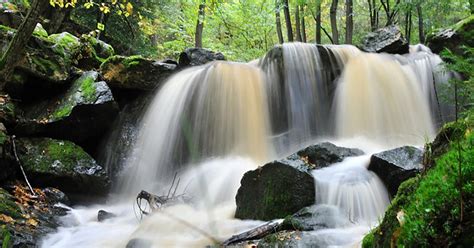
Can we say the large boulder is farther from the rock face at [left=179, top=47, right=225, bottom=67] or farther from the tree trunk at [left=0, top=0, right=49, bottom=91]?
the rock face at [left=179, top=47, right=225, bottom=67]

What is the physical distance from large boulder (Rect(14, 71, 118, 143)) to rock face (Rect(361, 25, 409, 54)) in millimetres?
7926

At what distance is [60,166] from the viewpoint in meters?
6.78

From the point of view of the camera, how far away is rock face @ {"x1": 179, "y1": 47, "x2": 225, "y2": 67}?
10.9 meters

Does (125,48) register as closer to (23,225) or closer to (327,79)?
(327,79)

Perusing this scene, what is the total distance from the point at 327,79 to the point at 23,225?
7.75 metres

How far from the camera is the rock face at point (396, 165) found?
Answer: 511 cm

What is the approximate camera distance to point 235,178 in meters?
7.19

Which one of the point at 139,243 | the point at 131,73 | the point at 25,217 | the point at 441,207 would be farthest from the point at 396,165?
the point at 131,73

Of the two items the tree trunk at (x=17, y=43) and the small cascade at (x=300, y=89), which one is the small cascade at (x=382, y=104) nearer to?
the small cascade at (x=300, y=89)

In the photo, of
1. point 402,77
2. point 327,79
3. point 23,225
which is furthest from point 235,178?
point 402,77

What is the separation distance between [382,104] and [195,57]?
5.41 m

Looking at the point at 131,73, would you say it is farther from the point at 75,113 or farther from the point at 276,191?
the point at 276,191

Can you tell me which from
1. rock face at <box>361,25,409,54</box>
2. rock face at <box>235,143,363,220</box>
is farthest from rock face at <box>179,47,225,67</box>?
rock face at <box>235,143,363,220</box>

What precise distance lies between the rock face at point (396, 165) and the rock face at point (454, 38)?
601 centimetres
